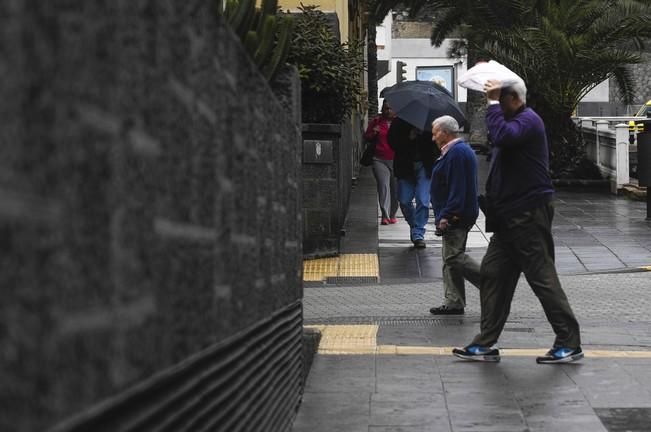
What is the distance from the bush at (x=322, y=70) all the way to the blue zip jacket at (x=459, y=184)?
4161 mm

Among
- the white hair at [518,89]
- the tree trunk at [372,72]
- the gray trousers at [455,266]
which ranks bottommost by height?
the gray trousers at [455,266]

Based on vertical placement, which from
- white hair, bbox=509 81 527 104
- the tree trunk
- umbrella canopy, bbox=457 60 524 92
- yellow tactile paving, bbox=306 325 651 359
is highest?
the tree trunk

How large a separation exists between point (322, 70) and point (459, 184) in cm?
440

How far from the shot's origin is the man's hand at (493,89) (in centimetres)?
776

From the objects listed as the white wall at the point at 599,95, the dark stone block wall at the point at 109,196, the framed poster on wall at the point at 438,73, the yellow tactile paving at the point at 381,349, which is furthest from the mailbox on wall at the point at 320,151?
the white wall at the point at 599,95

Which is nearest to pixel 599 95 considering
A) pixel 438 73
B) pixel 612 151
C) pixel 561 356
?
pixel 438 73

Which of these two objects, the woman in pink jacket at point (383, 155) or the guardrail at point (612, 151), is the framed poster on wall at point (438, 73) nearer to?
the guardrail at point (612, 151)

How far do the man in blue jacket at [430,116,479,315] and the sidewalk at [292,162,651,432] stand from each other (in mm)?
234

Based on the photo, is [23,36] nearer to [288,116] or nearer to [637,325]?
[288,116]

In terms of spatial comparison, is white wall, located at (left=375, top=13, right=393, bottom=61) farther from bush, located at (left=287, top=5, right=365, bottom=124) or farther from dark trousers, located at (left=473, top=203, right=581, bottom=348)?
dark trousers, located at (left=473, top=203, right=581, bottom=348)

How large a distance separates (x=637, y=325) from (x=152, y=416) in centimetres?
721

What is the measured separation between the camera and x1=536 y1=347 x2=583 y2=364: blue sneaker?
7.52 m

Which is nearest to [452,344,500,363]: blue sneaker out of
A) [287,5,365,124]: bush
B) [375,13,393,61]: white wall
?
[287,5,365,124]: bush

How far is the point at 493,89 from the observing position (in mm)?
7762
